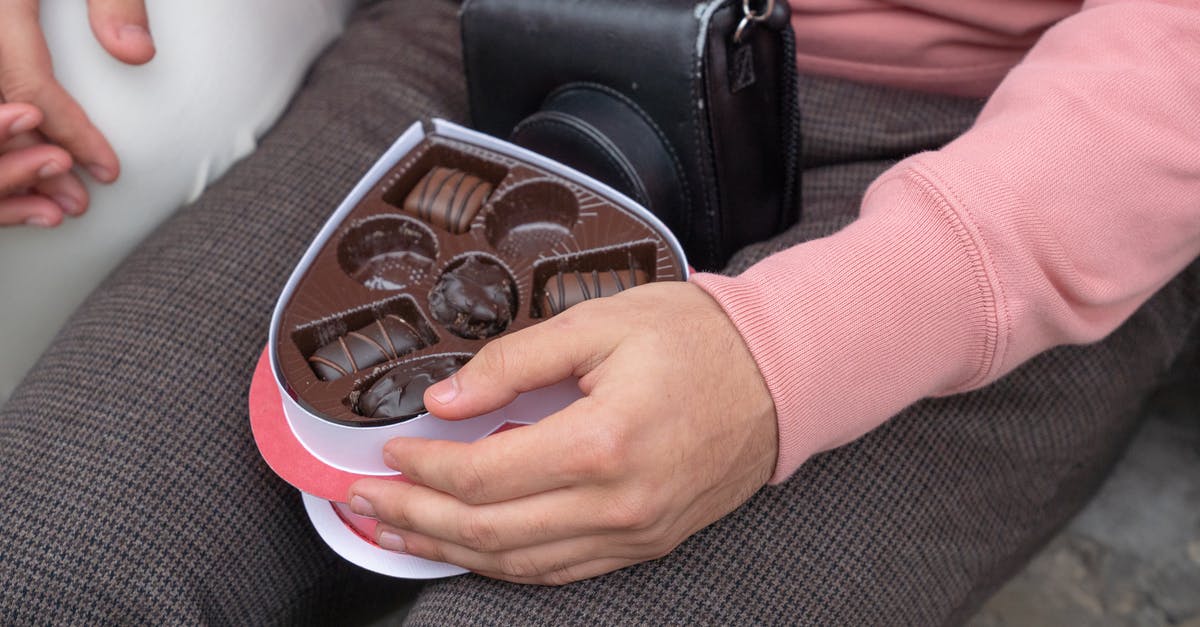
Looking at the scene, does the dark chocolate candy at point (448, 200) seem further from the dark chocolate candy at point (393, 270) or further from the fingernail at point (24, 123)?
the fingernail at point (24, 123)

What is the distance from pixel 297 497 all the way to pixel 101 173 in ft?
0.83

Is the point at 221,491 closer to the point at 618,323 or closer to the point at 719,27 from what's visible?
the point at 618,323

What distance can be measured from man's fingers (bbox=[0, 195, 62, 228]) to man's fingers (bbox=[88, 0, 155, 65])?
0.35 feet

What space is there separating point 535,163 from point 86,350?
11.6 inches

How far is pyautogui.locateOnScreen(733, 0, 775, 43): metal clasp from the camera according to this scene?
0.52m

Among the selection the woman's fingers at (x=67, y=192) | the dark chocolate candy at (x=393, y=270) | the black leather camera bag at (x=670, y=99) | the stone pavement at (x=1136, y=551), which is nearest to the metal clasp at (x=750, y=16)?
the black leather camera bag at (x=670, y=99)

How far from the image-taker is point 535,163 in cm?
56

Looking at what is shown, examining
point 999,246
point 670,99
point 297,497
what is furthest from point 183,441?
point 999,246

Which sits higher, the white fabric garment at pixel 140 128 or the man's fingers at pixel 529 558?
the white fabric garment at pixel 140 128

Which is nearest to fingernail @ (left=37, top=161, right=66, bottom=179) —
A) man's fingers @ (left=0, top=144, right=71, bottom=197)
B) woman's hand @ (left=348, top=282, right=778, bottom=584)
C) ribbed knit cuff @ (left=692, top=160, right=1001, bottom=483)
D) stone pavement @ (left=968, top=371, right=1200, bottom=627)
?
man's fingers @ (left=0, top=144, right=71, bottom=197)

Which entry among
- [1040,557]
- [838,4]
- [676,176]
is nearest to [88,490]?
[676,176]

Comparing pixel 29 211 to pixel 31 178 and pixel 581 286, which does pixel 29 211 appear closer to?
pixel 31 178

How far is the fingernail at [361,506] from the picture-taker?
0.45 metres

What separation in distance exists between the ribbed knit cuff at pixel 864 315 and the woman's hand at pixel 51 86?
397mm
